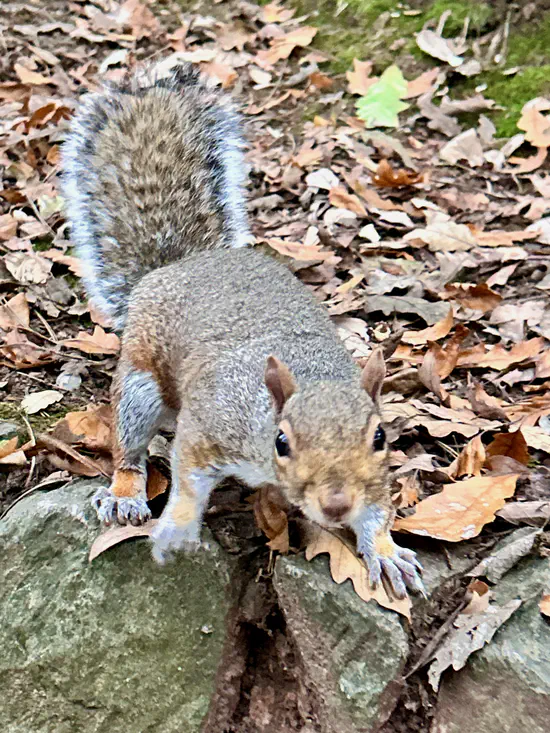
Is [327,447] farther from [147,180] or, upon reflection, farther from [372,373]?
[147,180]

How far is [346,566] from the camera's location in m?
2.33

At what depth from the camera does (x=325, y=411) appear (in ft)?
6.48

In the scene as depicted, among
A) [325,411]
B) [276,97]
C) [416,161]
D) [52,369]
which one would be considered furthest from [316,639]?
[276,97]

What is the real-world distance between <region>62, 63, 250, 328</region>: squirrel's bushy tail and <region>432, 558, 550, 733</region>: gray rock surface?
6.14 feet

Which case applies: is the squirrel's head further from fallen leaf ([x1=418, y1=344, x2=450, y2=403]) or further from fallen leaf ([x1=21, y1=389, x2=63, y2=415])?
fallen leaf ([x1=21, y1=389, x2=63, y2=415])

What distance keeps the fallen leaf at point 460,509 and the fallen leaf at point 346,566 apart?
177 millimetres

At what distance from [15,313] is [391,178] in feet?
7.38

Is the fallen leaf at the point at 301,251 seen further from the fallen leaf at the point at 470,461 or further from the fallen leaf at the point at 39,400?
the fallen leaf at the point at 470,461

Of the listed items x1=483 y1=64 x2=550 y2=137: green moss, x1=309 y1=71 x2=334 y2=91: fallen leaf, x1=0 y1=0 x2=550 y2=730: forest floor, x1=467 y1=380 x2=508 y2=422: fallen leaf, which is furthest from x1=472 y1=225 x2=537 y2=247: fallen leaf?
x1=309 y1=71 x2=334 y2=91: fallen leaf

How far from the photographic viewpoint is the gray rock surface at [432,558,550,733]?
2.04 m

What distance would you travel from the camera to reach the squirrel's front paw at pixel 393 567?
2.25 m

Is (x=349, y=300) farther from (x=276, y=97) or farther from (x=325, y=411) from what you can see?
(x=276, y=97)

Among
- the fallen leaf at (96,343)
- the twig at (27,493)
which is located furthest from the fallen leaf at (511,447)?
the fallen leaf at (96,343)

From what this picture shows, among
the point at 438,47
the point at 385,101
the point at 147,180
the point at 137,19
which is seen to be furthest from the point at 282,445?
the point at 137,19
